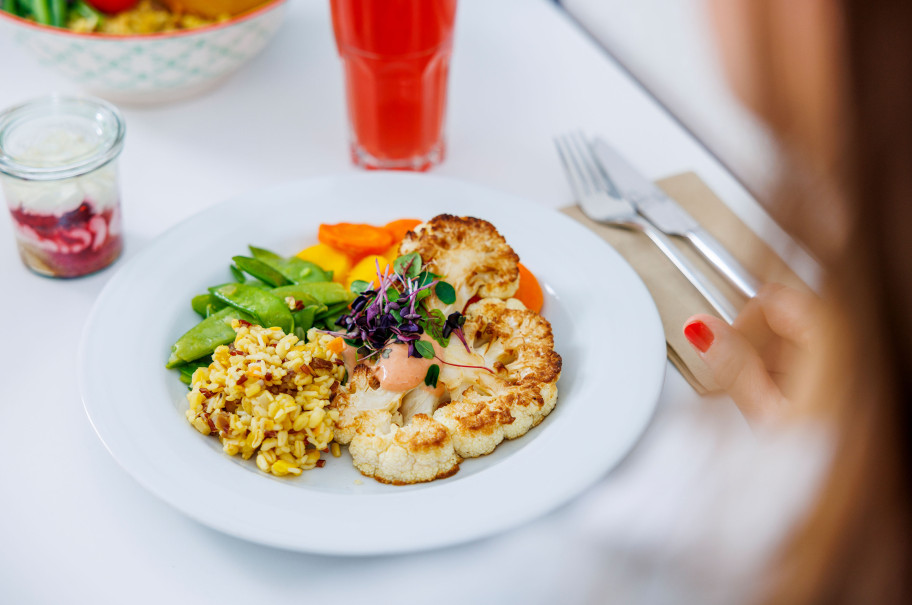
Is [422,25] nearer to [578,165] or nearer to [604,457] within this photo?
[578,165]

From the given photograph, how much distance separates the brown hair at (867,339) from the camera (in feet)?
0.83

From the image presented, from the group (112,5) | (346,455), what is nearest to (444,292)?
(346,455)

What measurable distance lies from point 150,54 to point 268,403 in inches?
33.3

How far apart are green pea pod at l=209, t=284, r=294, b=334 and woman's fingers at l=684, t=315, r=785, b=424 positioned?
1.97 feet

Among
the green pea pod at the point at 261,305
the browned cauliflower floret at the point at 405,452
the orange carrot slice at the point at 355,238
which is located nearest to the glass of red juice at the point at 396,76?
the orange carrot slice at the point at 355,238

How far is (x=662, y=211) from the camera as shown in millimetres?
1473

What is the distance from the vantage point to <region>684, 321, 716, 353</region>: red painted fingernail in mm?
1177

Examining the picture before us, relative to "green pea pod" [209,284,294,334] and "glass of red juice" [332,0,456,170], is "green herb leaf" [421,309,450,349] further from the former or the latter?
"glass of red juice" [332,0,456,170]

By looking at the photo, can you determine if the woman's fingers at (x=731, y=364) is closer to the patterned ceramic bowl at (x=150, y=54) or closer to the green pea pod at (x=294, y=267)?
the green pea pod at (x=294, y=267)

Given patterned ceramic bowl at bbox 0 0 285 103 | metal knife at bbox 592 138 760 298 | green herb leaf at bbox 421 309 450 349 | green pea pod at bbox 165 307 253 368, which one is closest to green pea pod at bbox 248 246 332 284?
Result: green pea pod at bbox 165 307 253 368

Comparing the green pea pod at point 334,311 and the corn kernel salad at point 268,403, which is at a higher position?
the corn kernel salad at point 268,403

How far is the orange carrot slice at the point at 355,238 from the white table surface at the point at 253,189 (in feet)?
1.05

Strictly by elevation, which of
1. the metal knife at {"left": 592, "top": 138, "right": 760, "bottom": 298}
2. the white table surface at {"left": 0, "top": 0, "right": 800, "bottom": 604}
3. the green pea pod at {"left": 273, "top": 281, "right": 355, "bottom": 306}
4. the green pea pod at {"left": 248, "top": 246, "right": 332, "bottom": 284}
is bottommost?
the white table surface at {"left": 0, "top": 0, "right": 800, "bottom": 604}

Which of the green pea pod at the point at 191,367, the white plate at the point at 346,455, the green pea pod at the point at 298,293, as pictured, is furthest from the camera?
the green pea pod at the point at 298,293
